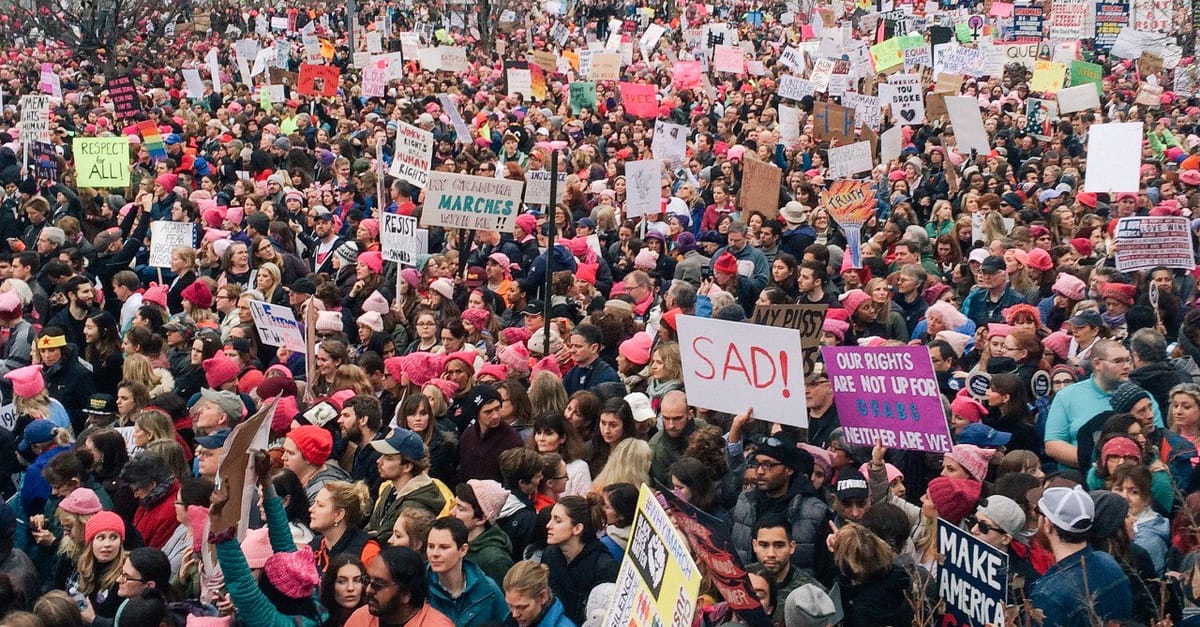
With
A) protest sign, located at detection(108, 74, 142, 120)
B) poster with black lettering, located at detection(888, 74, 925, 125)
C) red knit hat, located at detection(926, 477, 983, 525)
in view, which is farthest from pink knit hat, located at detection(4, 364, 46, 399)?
protest sign, located at detection(108, 74, 142, 120)

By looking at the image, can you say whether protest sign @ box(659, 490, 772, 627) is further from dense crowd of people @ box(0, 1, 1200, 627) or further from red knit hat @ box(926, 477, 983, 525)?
red knit hat @ box(926, 477, 983, 525)

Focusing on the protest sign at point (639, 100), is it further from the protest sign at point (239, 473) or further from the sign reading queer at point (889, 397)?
the protest sign at point (239, 473)

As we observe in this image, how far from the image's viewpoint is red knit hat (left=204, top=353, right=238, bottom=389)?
29.7ft

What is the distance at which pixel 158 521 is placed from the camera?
669 centimetres

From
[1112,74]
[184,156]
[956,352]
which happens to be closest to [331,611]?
[956,352]

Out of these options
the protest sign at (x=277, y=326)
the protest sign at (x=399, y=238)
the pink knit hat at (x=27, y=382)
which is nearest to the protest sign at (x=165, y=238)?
the protest sign at (x=399, y=238)

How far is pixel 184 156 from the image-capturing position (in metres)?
19.2

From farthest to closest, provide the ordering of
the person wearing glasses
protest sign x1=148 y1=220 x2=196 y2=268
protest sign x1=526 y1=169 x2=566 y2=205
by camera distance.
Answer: protest sign x1=526 y1=169 x2=566 y2=205 → protest sign x1=148 y1=220 x2=196 y2=268 → the person wearing glasses

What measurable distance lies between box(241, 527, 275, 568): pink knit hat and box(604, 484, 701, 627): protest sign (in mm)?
1900

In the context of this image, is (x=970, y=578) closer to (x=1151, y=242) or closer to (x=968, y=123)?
(x=1151, y=242)

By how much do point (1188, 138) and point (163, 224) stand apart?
49.7 ft

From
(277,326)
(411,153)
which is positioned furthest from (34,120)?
(277,326)

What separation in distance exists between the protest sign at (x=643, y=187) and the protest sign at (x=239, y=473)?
29.1 feet

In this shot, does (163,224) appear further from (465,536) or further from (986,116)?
(986,116)
